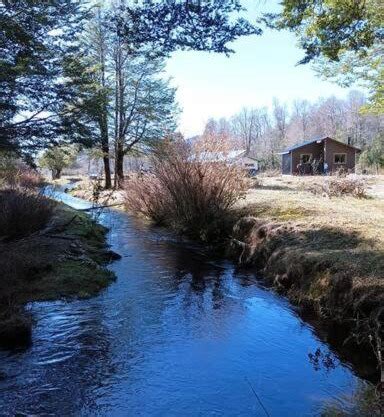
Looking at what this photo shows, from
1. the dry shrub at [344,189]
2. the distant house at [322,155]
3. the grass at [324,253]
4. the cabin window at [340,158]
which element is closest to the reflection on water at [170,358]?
the grass at [324,253]

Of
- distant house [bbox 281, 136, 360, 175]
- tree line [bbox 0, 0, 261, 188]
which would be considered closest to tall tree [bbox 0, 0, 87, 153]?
tree line [bbox 0, 0, 261, 188]

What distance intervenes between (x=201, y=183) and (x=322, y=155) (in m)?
36.2

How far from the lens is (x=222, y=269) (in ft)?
39.5

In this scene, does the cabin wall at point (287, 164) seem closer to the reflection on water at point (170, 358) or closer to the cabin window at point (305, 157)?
the cabin window at point (305, 157)

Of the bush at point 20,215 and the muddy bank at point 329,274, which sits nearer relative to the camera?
the muddy bank at point 329,274

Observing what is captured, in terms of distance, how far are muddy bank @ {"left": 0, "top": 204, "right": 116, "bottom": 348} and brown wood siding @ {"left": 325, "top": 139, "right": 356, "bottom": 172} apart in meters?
39.1

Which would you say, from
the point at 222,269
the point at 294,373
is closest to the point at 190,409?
the point at 294,373

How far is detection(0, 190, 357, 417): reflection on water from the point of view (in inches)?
207

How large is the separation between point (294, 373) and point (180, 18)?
5.54 m

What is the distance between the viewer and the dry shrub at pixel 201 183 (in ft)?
50.8

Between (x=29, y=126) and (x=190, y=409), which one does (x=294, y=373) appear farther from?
(x=29, y=126)

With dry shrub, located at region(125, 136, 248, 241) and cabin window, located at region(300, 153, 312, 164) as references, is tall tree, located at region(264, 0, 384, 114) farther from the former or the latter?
cabin window, located at region(300, 153, 312, 164)

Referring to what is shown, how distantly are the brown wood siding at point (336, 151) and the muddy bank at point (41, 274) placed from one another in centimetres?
3906

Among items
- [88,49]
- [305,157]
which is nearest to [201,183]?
[88,49]
